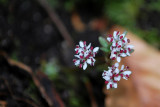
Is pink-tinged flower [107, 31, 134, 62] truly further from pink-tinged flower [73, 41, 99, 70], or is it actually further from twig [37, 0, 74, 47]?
twig [37, 0, 74, 47]

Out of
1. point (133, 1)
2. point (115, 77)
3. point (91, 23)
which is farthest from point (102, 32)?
point (115, 77)

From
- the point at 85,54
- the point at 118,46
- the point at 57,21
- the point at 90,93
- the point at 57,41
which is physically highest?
the point at 57,21

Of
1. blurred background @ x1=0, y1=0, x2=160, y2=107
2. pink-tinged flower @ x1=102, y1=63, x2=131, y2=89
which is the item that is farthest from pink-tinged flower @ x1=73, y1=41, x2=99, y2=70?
blurred background @ x1=0, y1=0, x2=160, y2=107

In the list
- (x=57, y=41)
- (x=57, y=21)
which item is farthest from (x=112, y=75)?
(x=57, y=21)

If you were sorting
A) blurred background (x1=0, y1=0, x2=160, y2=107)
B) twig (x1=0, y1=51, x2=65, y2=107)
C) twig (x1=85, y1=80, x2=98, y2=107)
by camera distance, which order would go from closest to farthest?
twig (x1=0, y1=51, x2=65, y2=107) → blurred background (x1=0, y1=0, x2=160, y2=107) → twig (x1=85, y1=80, x2=98, y2=107)

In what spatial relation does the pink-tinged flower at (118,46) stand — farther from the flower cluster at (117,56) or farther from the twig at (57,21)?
the twig at (57,21)

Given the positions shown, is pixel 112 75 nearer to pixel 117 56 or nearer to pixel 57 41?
pixel 117 56
